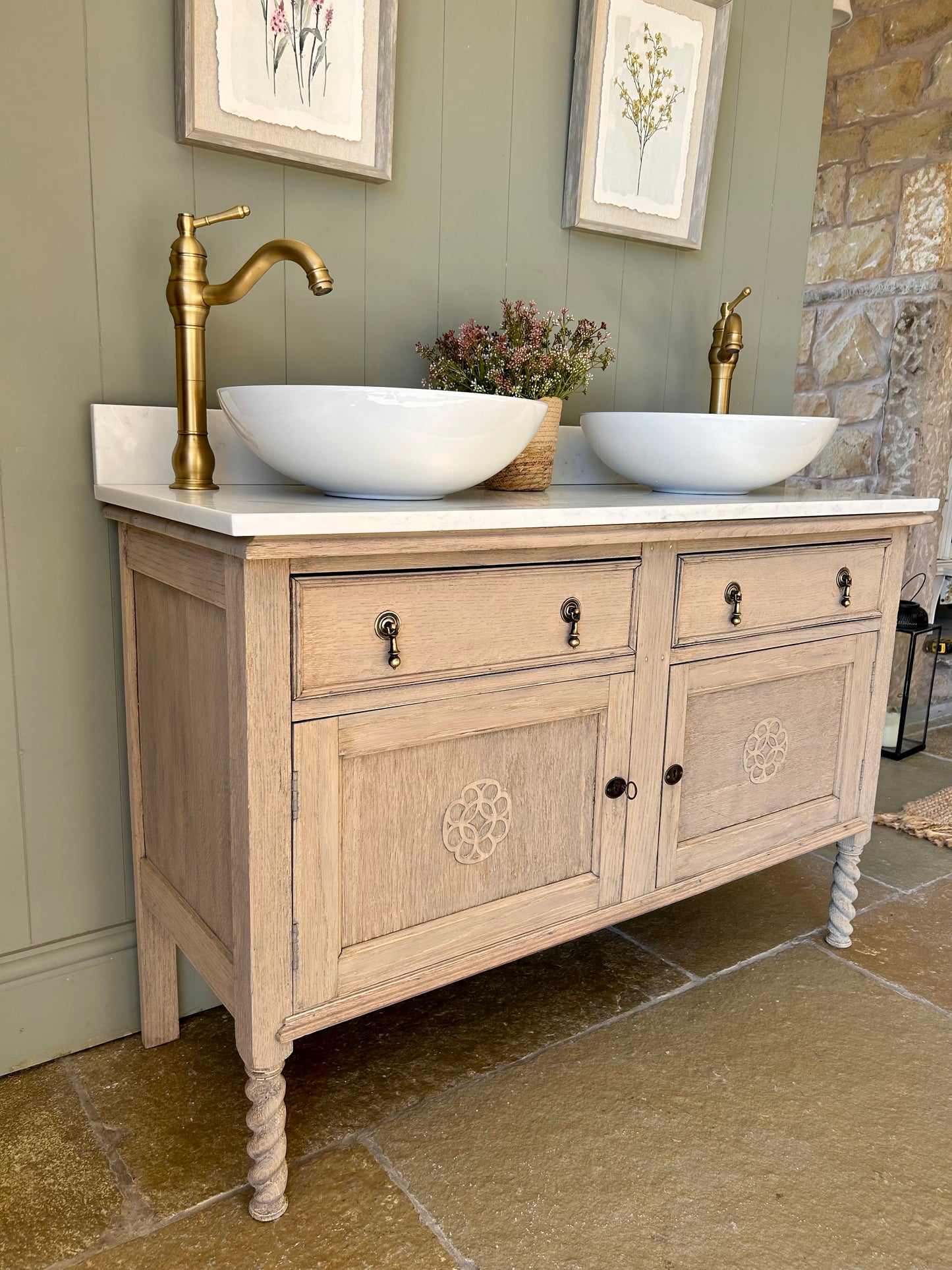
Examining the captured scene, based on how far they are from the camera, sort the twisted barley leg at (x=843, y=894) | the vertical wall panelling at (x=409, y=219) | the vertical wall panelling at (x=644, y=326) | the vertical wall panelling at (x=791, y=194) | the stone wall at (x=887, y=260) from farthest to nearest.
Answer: the stone wall at (x=887, y=260), the vertical wall panelling at (x=791, y=194), the vertical wall panelling at (x=644, y=326), the twisted barley leg at (x=843, y=894), the vertical wall panelling at (x=409, y=219)

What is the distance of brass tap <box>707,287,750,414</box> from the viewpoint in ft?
5.90

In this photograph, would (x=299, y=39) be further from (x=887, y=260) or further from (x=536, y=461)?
(x=887, y=260)

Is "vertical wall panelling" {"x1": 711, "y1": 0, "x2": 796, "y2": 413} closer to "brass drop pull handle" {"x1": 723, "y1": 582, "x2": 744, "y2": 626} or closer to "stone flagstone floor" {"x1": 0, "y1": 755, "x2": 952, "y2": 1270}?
"brass drop pull handle" {"x1": 723, "y1": 582, "x2": 744, "y2": 626}

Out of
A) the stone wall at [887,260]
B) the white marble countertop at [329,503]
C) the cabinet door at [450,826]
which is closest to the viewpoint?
the white marble countertop at [329,503]

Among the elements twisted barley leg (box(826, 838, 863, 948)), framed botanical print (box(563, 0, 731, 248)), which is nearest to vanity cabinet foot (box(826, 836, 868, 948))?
twisted barley leg (box(826, 838, 863, 948))

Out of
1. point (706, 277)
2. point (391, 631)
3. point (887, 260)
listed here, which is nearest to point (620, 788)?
point (391, 631)

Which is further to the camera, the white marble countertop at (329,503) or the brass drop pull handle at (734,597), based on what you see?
the brass drop pull handle at (734,597)

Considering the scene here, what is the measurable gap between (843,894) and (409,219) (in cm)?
142

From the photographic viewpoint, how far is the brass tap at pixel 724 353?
5.90ft

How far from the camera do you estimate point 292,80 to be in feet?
4.41

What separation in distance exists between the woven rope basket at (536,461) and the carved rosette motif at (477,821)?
0.52 meters

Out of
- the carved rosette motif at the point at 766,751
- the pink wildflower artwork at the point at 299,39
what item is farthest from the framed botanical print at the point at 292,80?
the carved rosette motif at the point at 766,751

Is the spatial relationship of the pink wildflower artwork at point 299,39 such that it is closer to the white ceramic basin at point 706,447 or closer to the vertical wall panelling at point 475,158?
the vertical wall panelling at point 475,158

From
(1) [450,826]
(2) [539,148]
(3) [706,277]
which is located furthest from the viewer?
(3) [706,277]
